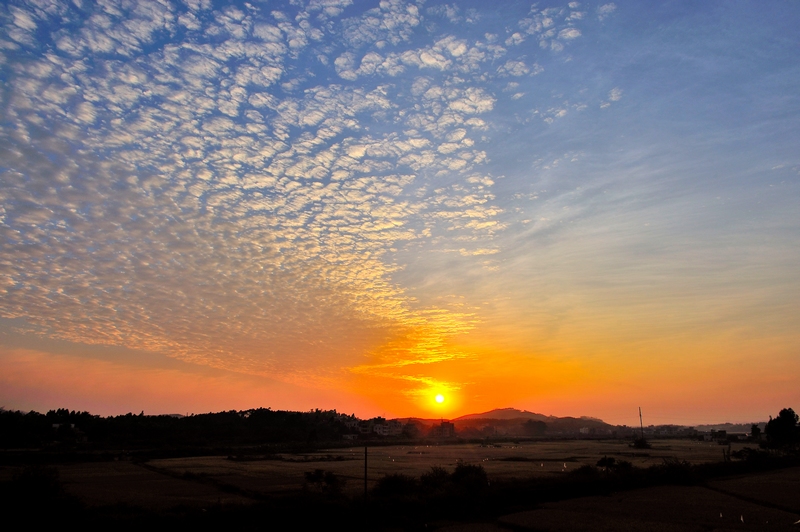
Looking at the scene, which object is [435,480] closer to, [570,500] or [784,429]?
[570,500]

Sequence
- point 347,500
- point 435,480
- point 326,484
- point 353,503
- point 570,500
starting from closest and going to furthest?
point 353,503 → point 347,500 → point 570,500 → point 435,480 → point 326,484

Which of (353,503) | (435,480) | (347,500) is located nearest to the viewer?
(353,503)

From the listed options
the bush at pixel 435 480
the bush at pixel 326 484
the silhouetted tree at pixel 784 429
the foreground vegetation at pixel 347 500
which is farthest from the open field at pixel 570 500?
the silhouetted tree at pixel 784 429

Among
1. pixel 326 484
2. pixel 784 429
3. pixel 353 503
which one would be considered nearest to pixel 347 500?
pixel 353 503

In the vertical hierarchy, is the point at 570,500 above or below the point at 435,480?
below

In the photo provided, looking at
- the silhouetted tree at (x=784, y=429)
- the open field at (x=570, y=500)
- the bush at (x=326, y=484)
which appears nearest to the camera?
the open field at (x=570, y=500)

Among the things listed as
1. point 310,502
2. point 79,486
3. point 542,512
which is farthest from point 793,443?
point 79,486

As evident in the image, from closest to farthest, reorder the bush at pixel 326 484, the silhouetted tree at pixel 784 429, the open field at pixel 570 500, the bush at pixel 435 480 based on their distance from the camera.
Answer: the open field at pixel 570 500
the bush at pixel 435 480
the bush at pixel 326 484
the silhouetted tree at pixel 784 429

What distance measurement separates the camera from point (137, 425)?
325 feet

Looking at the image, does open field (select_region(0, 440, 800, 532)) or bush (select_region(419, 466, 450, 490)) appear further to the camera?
bush (select_region(419, 466, 450, 490))

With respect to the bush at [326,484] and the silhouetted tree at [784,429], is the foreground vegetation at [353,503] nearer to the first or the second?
the bush at [326,484]

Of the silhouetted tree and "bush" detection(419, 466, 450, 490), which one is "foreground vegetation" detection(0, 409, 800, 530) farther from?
the silhouetted tree

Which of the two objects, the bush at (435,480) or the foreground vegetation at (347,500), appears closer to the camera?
the foreground vegetation at (347,500)

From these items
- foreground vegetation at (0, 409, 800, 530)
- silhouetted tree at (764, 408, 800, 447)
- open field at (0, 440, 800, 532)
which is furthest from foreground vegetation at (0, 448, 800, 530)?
silhouetted tree at (764, 408, 800, 447)
